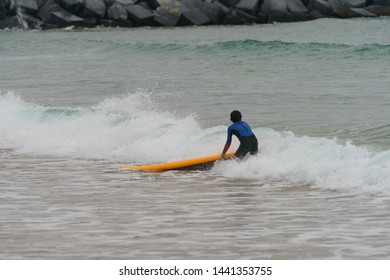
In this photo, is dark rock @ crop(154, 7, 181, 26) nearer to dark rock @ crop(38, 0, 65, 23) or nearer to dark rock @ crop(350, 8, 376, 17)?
dark rock @ crop(38, 0, 65, 23)

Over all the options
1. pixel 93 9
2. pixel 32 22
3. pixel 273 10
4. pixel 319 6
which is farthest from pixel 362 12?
pixel 32 22

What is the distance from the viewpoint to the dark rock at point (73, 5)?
214 feet

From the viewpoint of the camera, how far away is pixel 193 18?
65625mm

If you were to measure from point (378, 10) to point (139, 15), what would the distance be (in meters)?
16.7

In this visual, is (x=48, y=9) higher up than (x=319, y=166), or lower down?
lower down

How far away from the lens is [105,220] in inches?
479

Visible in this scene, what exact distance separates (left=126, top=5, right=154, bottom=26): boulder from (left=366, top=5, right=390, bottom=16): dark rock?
50.8 ft

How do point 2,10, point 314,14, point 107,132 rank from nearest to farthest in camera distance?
point 107,132, point 2,10, point 314,14

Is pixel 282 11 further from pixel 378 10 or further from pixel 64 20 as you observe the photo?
pixel 64 20

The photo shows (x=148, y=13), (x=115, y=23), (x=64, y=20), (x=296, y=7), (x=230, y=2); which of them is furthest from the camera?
(x=296, y=7)

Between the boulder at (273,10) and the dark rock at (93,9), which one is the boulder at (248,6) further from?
the dark rock at (93,9)

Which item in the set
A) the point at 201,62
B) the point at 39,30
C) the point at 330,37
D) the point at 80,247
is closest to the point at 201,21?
the point at 39,30

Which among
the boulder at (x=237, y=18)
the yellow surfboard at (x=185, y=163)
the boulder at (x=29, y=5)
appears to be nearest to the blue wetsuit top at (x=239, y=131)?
the yellow surfboard at (x=185, y=163)

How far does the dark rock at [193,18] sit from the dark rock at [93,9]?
17.4 feet
